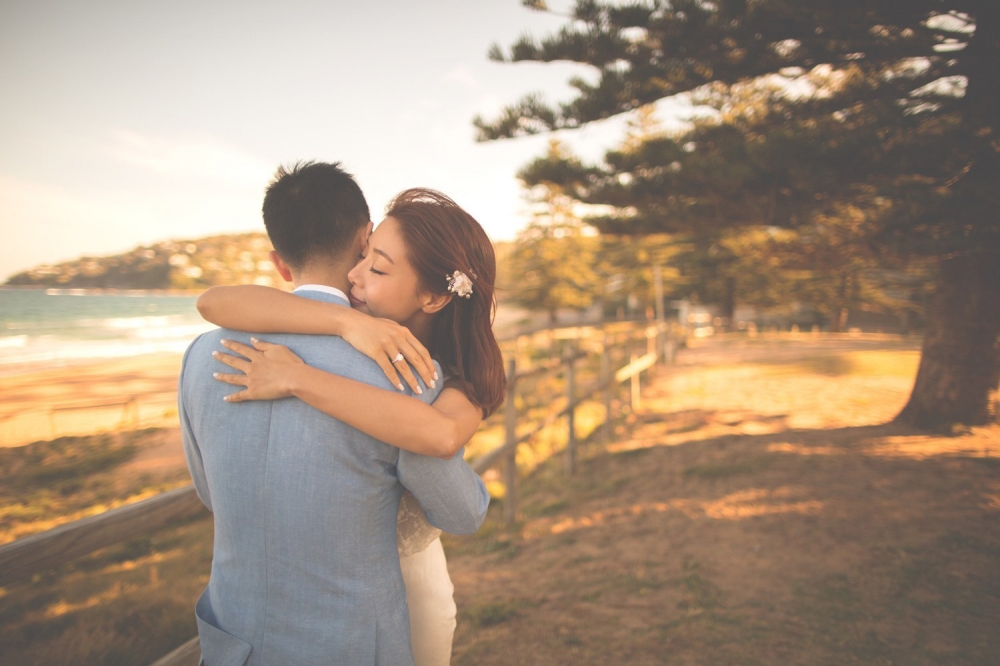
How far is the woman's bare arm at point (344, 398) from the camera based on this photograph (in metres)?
1.00

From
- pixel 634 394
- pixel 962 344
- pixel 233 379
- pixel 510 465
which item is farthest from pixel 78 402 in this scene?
pixel 962 344

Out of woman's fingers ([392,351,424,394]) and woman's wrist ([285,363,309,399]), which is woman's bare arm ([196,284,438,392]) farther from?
woman's wrist ([285,363,309,399])

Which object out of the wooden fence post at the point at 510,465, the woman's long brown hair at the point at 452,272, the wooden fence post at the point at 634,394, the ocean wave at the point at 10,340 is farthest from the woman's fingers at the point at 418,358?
the wooden fence post at the point at 634,394

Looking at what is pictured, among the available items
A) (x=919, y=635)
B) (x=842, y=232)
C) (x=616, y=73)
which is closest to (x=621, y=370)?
(x=842, y=232)

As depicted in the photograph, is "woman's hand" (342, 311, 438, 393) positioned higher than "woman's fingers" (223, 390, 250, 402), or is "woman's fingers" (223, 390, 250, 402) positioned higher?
"woman's hand" (342, 311, 438, 393)

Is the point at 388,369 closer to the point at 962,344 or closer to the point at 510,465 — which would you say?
the point at 510,465

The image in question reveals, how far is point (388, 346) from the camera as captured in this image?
1.09 meters

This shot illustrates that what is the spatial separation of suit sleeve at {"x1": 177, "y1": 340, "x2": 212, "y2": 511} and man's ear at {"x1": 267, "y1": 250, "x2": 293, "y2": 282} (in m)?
0.27

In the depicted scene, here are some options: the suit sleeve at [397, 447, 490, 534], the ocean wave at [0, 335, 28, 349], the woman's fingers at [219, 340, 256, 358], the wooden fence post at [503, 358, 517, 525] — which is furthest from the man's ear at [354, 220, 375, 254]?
the ocean wave at [0, 335, 28, 349]

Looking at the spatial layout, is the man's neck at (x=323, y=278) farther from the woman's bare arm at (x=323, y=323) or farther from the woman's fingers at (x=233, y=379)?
the woman's fingers at (x=233, y=379)

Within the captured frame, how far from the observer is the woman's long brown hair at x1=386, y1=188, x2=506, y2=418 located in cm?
129

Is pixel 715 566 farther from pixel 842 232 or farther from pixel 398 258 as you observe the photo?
pixel 842 232

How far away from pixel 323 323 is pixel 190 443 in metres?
0.48

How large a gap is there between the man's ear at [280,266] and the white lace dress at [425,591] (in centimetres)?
68
